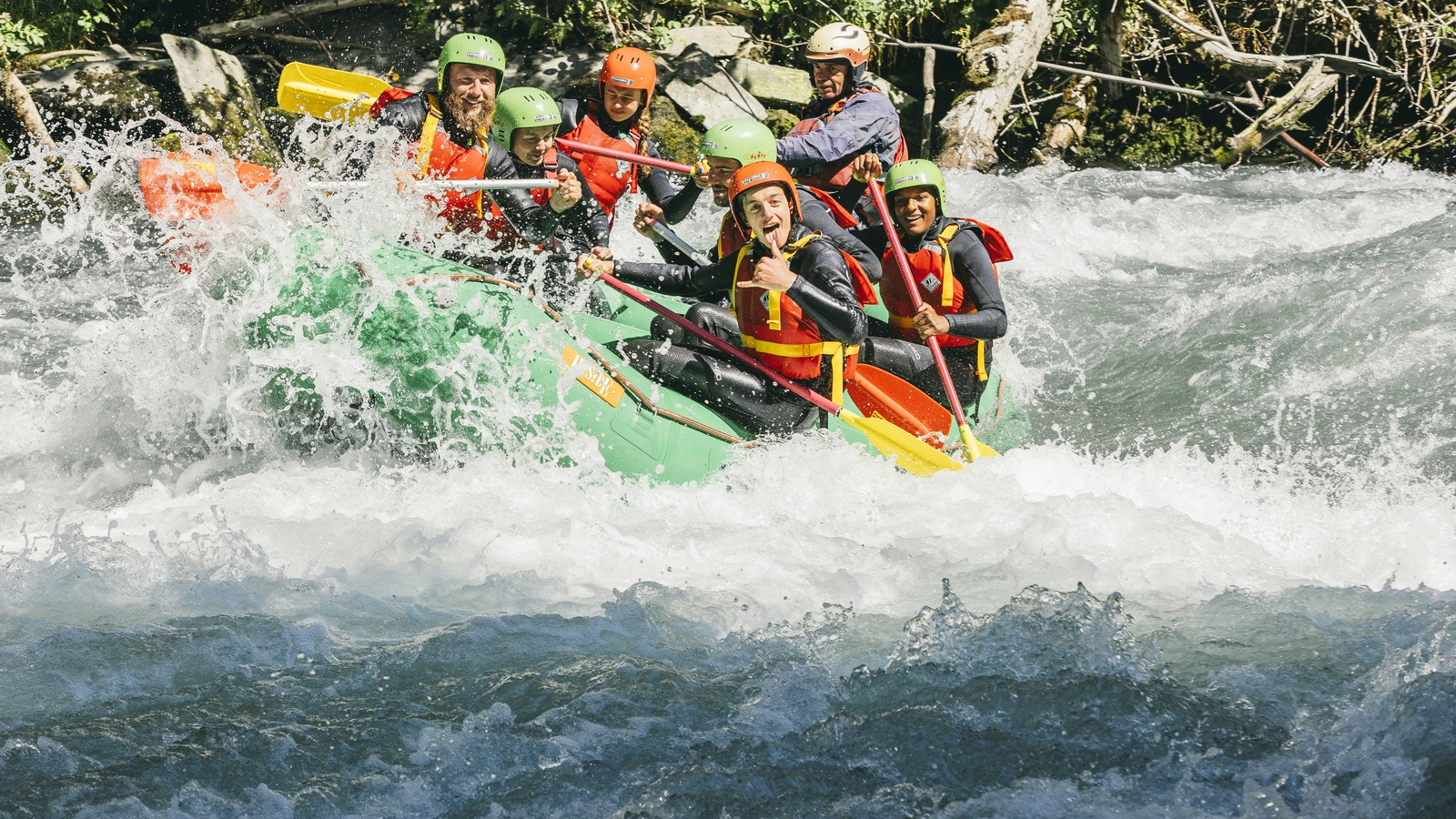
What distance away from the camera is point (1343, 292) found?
8211 mm

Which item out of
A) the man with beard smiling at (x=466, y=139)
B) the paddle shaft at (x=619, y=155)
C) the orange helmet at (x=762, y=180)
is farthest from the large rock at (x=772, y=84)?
the orange helmet at (x=762, y=180)

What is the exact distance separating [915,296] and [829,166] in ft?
5.44

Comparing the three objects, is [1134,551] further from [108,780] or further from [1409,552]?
[108,780]

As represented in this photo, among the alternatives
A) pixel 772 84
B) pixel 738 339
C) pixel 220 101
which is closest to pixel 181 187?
pixel 738 339

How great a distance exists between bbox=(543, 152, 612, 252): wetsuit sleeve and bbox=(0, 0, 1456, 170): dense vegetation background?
5.36m

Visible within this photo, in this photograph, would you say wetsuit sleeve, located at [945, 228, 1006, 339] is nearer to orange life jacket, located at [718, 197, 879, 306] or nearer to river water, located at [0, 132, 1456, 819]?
orange life jacket, located at [718, 197, 879, 306]

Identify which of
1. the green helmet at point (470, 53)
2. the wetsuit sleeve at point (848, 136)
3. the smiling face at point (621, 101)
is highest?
the green helmet at point (470, 53)

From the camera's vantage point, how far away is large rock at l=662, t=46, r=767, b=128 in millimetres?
10906

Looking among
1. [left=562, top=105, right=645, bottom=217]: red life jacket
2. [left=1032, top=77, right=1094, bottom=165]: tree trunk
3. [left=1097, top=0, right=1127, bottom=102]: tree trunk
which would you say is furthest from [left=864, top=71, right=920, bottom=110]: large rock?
[left=562, top=105, right=645, bottom=217]: red life jacket

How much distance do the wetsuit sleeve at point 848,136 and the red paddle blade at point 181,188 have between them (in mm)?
3088

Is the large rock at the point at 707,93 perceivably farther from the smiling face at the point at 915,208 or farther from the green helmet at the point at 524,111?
the green helmet at the point at 524,111

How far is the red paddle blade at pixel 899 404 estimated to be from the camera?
6.05 meters

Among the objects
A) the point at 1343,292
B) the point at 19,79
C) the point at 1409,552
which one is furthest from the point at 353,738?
the point at 19,79

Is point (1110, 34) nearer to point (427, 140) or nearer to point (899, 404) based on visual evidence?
point (899, 404)
